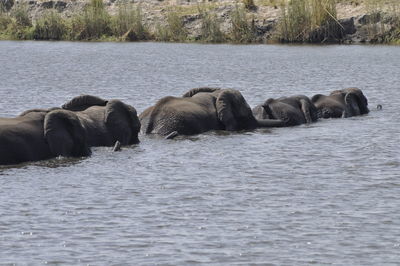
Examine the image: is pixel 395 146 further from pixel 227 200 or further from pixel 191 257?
pixel 191 257

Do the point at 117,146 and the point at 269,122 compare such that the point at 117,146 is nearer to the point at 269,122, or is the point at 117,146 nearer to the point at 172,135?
the point at 172,135

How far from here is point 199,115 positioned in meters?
18.7

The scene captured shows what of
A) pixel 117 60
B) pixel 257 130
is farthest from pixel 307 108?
pixel 117 60

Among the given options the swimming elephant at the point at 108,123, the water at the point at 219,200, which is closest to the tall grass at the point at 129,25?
the water at the point at 219,200

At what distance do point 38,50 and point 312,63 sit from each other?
13731 millimetres

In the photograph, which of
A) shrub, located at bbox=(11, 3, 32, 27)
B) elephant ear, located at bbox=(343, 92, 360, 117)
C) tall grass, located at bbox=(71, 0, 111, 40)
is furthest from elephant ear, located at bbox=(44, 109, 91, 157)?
shrub, located at bbox=(11, 3, 32, 27)

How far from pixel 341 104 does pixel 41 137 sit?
8755 millimetres

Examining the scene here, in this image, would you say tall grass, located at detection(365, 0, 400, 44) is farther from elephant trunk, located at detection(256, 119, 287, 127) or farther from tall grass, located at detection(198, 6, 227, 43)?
elephant trunk, located at detection(256, 119, 287, 127)

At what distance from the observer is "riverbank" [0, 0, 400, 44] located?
49312 millimetres

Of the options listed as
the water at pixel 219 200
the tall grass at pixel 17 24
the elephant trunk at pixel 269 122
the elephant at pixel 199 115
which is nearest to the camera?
the water at pixel 219 200

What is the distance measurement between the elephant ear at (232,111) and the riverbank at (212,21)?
3007 cm

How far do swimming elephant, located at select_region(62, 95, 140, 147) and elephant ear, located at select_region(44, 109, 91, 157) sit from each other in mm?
626

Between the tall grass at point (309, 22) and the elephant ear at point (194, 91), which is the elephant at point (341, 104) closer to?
the elephant ear at point (194, 91)

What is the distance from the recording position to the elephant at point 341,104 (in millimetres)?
22062
